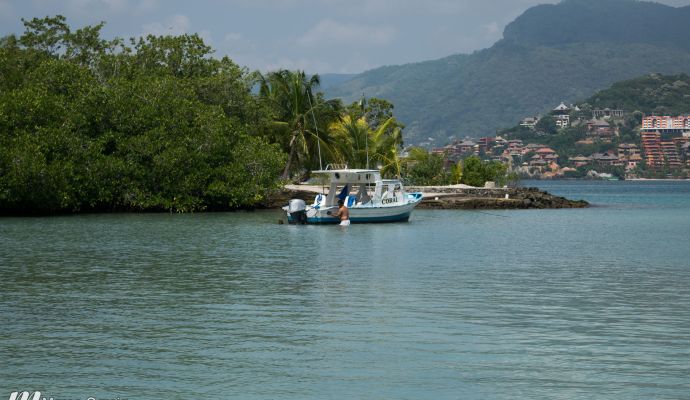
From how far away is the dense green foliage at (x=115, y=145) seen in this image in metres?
49.2

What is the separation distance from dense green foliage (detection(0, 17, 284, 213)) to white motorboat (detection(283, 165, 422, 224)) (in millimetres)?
10606

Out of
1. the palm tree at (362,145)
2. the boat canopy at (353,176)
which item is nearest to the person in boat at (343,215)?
the boat canopy at (353,176)

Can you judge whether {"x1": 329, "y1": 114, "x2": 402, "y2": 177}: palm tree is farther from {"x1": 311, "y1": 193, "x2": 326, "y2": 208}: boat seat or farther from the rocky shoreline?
{"x1": 311, "y1": 193, "x2": 326, "y2": 208}: boat seat

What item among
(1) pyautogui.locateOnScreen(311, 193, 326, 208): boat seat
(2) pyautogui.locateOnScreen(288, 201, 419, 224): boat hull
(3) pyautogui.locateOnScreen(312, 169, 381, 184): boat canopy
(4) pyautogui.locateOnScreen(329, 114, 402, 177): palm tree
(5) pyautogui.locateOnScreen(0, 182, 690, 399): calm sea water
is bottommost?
(5) pyautogui.locateOnScreen(0, 182, 690, 399): calm sea water

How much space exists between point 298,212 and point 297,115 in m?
23.5

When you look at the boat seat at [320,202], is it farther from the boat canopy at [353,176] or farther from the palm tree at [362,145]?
the palm tree at [362,145]

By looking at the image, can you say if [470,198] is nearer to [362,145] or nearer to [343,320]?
[362,145]

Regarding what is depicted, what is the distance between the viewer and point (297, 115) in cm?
6638

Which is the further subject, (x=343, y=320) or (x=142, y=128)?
(x=142, y=128)

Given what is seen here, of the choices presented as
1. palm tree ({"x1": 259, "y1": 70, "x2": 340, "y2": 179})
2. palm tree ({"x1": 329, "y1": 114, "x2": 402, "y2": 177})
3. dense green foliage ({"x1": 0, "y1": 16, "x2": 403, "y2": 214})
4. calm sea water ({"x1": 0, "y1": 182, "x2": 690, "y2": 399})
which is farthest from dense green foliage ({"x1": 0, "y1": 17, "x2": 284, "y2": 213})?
calm sea water ({"x1": 0, "y1": 182, "x2": 690, "y2": 399})

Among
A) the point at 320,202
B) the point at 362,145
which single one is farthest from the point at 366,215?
the point at 362,145

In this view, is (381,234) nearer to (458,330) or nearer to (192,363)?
(458,330)

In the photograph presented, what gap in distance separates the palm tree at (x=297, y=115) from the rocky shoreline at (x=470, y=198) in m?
2.92

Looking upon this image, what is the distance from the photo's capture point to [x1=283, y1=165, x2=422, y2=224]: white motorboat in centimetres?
4434
